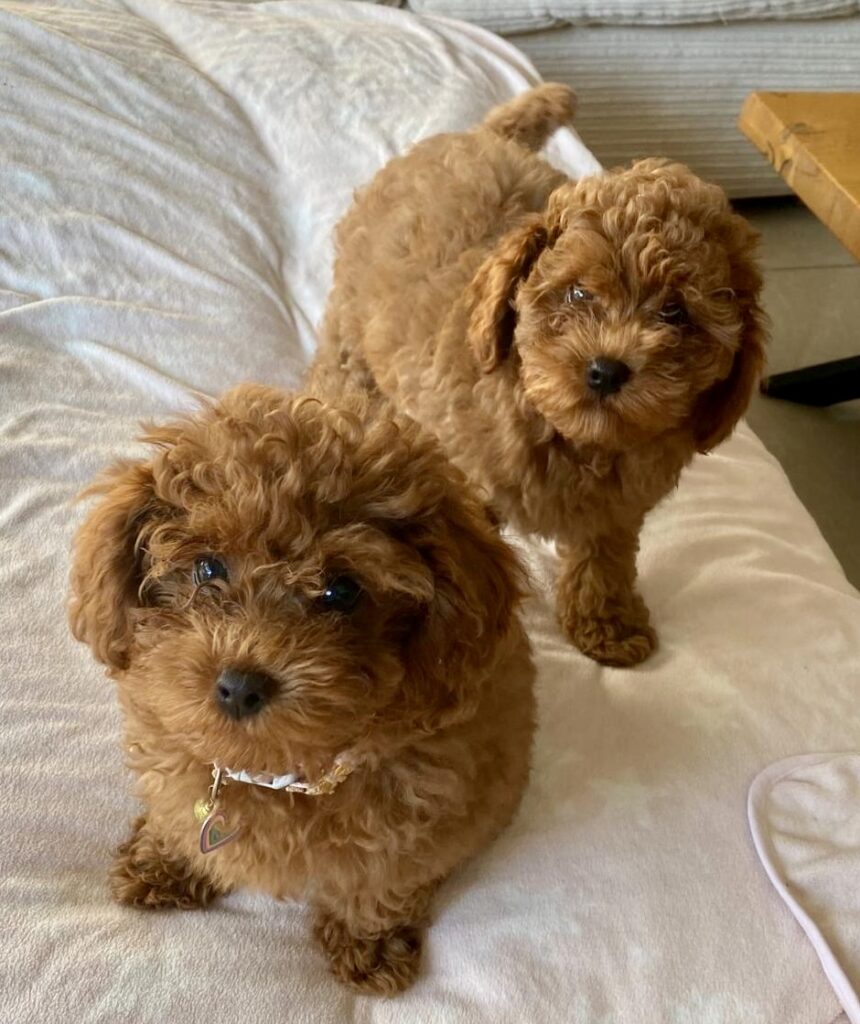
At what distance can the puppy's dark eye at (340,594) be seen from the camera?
102cm

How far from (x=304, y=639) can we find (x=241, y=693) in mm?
86

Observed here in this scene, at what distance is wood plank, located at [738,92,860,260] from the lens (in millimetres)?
1934

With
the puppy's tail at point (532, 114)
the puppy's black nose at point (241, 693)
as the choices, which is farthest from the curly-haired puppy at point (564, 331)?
the puppy's black nose at point (241, 693)

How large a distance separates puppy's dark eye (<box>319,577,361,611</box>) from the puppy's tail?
4.92 ft

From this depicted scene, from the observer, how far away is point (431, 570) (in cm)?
107

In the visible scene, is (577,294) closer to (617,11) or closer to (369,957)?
(369,957)

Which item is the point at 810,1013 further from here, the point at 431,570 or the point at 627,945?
the point at 431,570

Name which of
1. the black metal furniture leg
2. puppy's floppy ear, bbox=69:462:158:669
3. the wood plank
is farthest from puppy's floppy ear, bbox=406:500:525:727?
the black metal furniture leg

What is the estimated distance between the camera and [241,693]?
93 centimetres

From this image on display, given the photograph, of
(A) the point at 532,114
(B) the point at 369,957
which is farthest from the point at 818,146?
(B) the point at 369,957

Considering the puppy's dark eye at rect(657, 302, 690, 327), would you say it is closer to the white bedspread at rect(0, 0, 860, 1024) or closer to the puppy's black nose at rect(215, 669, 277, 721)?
the white bedspread at rect(0, 0, 860, 1024)

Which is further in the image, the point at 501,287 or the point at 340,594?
the point at 501,287

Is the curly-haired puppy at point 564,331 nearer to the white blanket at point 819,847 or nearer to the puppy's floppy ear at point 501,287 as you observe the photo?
the puppy's floppy ear at point 501,287

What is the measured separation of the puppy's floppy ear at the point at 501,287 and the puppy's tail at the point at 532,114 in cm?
71
